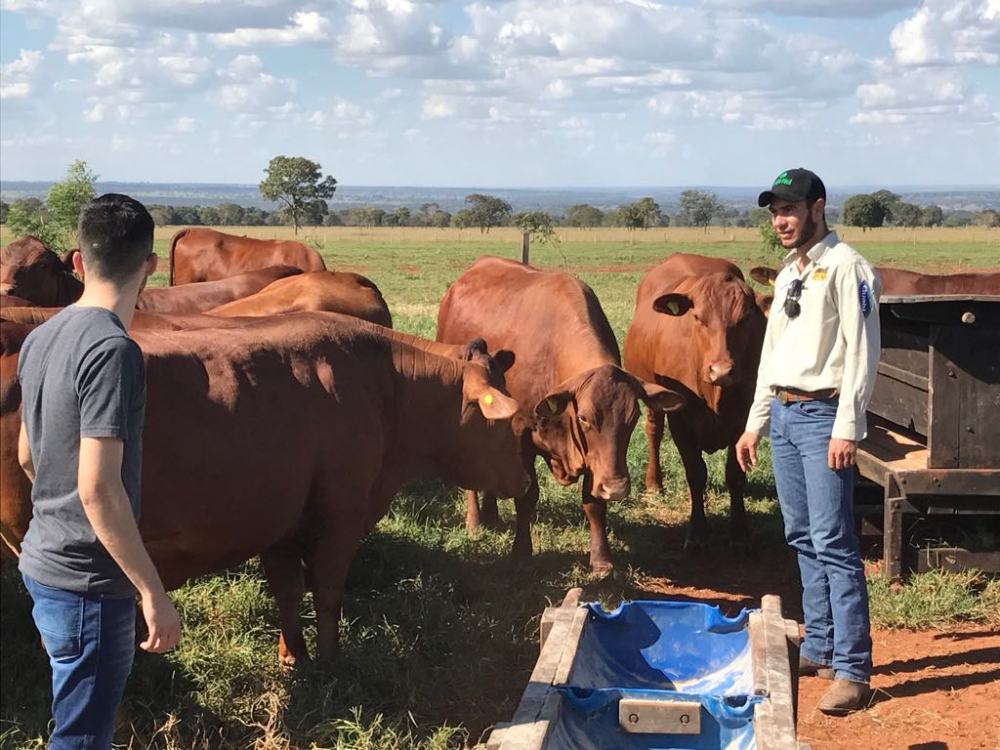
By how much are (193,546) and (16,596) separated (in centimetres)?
195

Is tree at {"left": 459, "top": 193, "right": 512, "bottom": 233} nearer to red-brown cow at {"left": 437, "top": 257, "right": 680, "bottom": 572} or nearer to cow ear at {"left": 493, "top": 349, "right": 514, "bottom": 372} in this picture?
red-brown cow at {"left": 437, "top": 257, "right": 680, "bottom": 572}

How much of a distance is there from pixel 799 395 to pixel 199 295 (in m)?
5.83

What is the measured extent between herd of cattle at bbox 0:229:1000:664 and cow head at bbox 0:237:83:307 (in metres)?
0.02

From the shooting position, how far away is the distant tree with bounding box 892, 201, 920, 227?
299 feet

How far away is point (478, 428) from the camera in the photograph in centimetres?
618

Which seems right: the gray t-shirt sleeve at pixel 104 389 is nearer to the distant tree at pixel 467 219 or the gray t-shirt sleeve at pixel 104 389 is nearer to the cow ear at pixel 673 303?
the cow ear at pixel 673 303

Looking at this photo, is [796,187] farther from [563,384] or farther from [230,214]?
[230,214]

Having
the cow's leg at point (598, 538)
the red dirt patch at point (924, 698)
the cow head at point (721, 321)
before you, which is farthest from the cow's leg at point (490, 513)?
the red dirt patch at point (924, 698)

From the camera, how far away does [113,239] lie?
2.90 m

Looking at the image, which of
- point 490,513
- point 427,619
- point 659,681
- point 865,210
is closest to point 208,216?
point 865,210

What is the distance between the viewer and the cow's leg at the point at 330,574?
5.39 meters

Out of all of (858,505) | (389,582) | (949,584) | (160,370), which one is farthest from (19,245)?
(949,584)

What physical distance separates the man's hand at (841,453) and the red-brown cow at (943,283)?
205 inches

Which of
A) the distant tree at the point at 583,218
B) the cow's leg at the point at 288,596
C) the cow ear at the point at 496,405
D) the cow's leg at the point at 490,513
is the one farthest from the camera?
the distant tree at the point at 583,218
